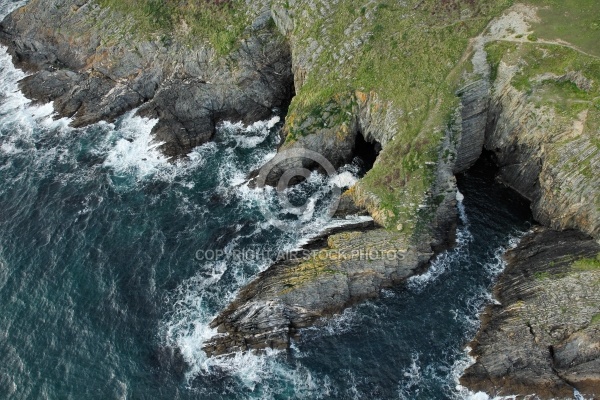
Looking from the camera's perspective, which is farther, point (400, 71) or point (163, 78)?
point (163, 78)

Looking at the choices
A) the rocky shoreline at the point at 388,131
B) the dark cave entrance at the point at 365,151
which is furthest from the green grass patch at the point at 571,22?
the dark cave entrance at the point at 365,151

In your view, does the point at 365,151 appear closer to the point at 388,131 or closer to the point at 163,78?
the point at 388,131

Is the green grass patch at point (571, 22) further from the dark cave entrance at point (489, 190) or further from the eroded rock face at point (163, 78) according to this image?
the eroded rock face at point (163, 78)

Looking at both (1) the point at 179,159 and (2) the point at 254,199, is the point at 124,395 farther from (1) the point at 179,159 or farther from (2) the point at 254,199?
(1) the point at 179,159

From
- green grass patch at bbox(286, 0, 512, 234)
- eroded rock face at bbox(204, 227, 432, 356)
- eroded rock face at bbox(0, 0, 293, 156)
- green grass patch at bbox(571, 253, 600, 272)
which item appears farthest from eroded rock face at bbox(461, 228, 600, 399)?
eroded rock face at bbox(0, 0, 293, 156)

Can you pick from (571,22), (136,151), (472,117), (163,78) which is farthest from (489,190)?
(163,78)

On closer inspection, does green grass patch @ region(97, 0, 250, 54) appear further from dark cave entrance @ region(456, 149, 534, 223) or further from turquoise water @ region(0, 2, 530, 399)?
dark cave entrance @ region(456, 149, 534, 223)

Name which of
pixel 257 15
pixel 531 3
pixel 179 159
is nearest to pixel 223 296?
pixel 179 159
